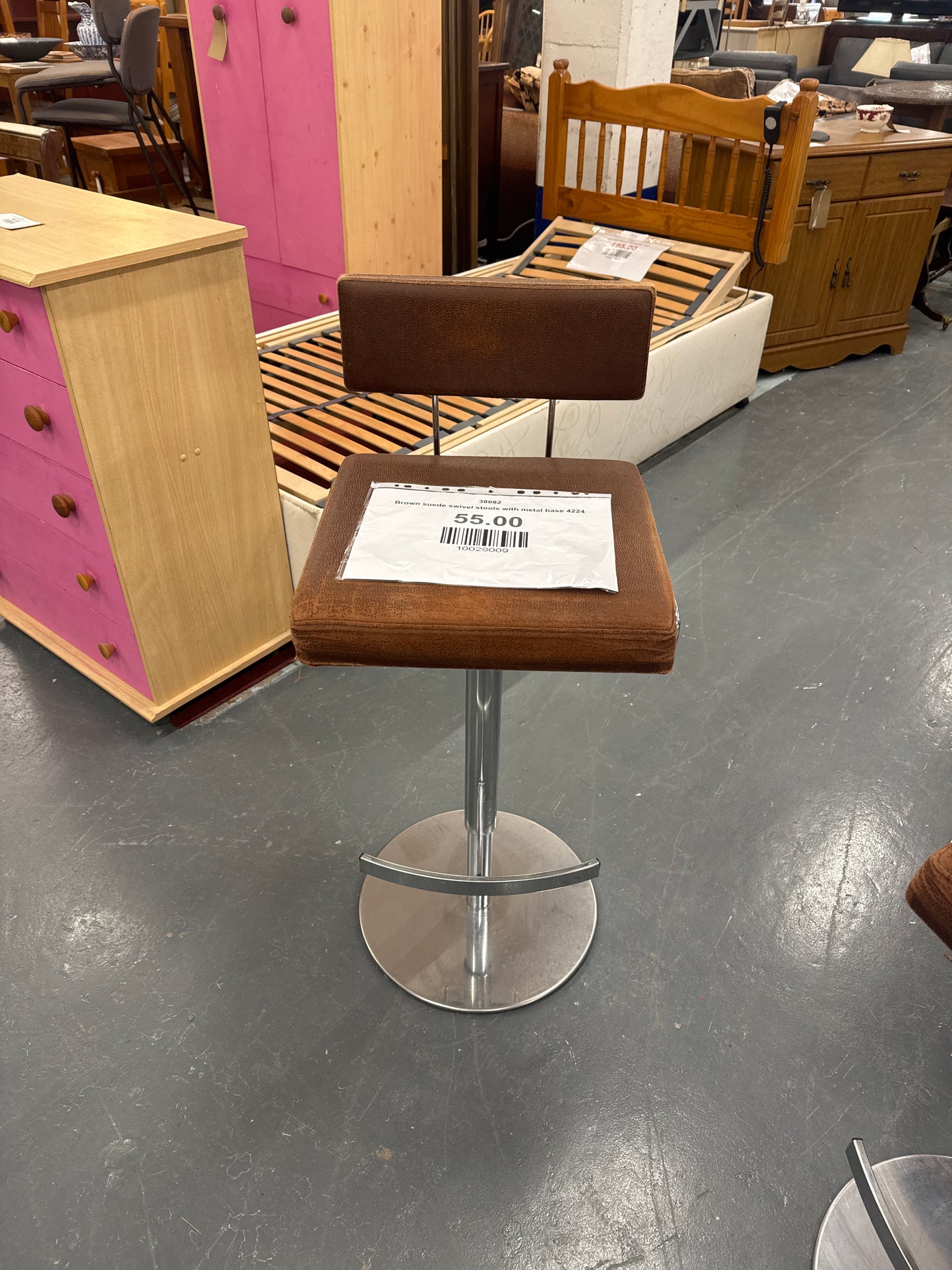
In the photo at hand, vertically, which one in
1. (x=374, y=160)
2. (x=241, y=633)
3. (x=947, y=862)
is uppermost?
(x=374, y=160)

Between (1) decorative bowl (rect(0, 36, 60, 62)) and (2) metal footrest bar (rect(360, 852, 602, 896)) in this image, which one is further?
(1) decorative bowl (rect(0, 36, 60, 62))

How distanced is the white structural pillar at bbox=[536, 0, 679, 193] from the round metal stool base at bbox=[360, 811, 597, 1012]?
3.10 m

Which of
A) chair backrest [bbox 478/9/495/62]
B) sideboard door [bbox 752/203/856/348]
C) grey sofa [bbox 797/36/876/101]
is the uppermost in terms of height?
chair backrest [bbox 478/9/495/62]

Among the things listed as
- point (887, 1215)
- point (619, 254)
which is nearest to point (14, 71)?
point (619, 254)

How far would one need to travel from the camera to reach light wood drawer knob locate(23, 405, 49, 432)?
5.26 feet

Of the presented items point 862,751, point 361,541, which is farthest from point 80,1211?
point 862,751

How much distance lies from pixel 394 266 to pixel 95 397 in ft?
6.90

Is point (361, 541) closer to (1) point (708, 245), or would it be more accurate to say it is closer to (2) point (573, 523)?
(2) point (573, 523)

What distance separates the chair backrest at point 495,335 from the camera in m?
1.28

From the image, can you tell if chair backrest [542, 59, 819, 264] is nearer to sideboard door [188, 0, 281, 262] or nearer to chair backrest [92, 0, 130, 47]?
sideboard door [188, 0, 281, 262]

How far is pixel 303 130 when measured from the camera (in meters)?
3.01

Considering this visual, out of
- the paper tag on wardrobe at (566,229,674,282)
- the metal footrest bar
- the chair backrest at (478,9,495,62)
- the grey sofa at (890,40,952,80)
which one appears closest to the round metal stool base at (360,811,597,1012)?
the metal footrest bar

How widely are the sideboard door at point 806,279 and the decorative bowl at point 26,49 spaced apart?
5.00 m

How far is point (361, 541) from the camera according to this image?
117cm
